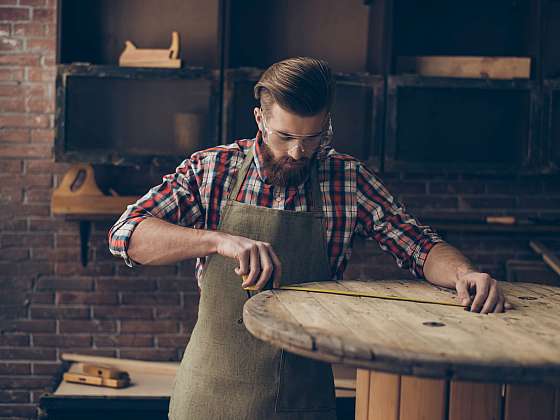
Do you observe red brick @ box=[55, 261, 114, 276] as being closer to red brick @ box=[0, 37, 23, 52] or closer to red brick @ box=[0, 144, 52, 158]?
red brick @ box=[0, 144, 52, 158]

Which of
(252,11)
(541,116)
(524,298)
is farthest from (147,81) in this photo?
(524,298)

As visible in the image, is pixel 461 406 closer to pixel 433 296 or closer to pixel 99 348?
pixel 433 296

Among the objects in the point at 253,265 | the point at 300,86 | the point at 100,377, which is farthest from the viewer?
the point at 100,377

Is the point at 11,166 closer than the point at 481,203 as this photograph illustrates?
Yes

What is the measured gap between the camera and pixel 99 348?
13.3 feet

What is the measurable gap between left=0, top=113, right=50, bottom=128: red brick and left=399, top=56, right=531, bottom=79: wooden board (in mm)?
1810

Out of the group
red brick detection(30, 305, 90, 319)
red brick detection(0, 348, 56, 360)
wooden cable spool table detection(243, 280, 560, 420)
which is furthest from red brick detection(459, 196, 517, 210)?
red brick detection(0, 348, 56, 360)

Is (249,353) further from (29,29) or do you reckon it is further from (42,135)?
(29,29)

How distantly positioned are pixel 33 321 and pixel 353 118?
186cm

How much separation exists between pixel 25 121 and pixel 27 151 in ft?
0.48

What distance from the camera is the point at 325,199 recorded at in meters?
2.43

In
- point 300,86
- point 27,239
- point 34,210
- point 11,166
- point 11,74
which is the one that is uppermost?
point 11,74

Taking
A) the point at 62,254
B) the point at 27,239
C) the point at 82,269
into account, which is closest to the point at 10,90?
the point at 27,239

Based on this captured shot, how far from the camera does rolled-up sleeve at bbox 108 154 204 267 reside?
2230 mm
